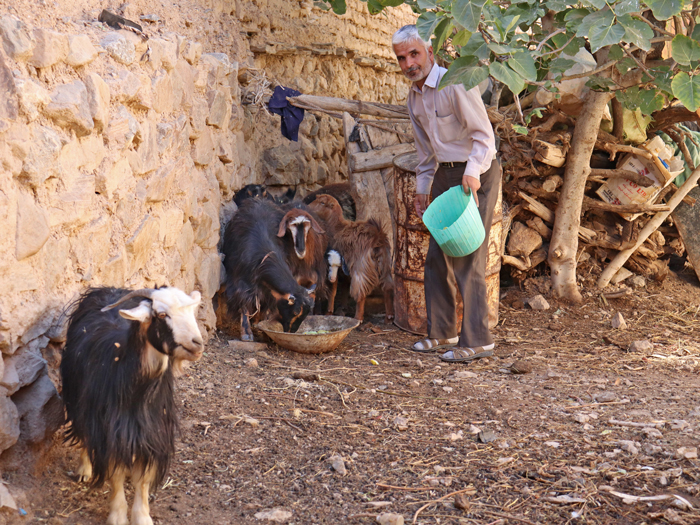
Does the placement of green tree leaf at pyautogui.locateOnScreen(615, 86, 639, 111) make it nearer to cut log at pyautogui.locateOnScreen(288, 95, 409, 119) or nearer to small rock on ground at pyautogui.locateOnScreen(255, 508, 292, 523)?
cut log at pyautogui.locateOnScreen(288, 95, 409, 119)

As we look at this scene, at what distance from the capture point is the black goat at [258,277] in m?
4.97

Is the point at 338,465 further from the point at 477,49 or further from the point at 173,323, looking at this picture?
the point at 477,49

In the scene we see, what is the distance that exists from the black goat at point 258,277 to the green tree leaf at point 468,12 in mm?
2607

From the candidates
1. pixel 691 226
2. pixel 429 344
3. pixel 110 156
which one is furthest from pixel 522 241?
pixel 110 156

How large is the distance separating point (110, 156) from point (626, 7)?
2.70 m

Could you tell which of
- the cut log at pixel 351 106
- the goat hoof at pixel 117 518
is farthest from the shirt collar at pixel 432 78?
the goat hoof at pixel 117 518

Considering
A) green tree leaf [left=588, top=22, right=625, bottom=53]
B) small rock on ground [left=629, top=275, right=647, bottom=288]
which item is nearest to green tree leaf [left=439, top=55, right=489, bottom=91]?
green tree leaf [left=588, top=22, right=625, bottom=53]

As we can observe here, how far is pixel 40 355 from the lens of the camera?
2775 mm

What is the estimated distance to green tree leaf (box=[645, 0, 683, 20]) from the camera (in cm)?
303

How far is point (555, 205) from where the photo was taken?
20.6 feet

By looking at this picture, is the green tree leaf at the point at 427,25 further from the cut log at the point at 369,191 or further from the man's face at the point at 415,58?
the cut log at the point at 369,191

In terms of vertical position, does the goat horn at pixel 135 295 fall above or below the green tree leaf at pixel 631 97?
below

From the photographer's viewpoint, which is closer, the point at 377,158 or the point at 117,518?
the point at 117,518

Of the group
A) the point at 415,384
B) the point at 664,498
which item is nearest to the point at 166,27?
the point at 415,384
